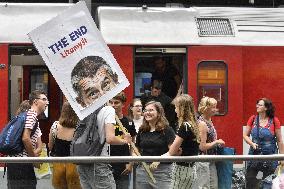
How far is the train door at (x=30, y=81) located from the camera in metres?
15.6

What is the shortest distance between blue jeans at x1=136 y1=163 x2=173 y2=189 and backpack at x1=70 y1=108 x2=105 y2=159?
2.14ft

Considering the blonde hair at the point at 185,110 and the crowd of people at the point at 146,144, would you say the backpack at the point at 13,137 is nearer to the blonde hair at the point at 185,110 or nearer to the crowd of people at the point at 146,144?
the crowd of people at the point at 146,144

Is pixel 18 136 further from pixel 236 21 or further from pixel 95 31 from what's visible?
pixel 236 21

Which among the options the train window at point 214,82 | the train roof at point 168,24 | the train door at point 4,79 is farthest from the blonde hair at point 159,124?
the train window at point 214,82

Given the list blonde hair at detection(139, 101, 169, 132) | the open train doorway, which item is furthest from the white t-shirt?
the open train doorway

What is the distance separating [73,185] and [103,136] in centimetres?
62

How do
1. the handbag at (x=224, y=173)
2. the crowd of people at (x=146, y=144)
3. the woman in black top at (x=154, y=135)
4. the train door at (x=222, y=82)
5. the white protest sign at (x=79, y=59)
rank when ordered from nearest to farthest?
the crowd of people at (x=146, y=144)
the handbag at (x=224, y=173)
the white protest sign at (x=79, y=59)
the woman in black top at (x=154, y=135)
the train door at (x=222, y=82)

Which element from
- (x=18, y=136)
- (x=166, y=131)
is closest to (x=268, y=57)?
(x=166, y=131)

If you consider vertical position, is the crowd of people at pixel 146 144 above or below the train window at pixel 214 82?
below

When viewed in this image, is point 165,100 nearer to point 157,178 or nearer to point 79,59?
point 79,59

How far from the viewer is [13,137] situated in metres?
8.79

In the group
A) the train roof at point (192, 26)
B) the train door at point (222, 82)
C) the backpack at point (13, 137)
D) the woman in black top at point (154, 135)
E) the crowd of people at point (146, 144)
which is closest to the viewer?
the crowd of people at point (146, 144)

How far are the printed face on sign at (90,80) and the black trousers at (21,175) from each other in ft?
3.53

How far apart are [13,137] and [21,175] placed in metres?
1.54
